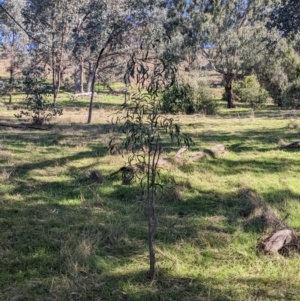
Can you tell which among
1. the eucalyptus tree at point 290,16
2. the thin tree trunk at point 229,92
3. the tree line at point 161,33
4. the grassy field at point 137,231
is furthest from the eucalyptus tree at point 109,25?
the grassy field at point 137,231

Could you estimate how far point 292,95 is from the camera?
26.6 m

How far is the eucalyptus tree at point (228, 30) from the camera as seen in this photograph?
28.9 meters

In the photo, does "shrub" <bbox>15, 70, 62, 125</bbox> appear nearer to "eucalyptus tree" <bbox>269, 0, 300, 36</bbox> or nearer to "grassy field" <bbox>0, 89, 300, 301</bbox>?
"grassy field" <bbox>0, 89, 300, 301</bbox>

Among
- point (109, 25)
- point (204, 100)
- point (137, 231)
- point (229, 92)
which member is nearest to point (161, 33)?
point (109, 25)

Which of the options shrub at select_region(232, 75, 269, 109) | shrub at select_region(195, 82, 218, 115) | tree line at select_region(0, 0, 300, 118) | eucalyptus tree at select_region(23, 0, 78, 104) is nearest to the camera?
tree line at select_region(0, 0, 300, 118)

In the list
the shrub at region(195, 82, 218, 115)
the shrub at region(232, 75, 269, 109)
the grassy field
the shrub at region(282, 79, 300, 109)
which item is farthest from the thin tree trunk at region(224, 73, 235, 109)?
the grassy field

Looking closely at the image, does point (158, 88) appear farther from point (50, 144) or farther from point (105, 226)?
point (50, 144)

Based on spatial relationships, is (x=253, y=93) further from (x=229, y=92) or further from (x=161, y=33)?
(x=161, y=33)

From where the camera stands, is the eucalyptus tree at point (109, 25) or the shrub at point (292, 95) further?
the shrub at point (292, 95)

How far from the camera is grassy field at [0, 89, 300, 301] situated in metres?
3.70

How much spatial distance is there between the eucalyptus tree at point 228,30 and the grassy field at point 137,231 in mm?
21421

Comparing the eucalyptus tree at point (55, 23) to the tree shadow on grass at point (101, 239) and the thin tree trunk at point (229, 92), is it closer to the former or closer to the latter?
the thin tree trunk at point (229, 92)

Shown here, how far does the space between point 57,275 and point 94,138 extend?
876cm

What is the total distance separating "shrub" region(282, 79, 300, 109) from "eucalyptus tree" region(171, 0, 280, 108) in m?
3.80
